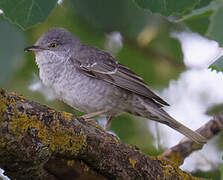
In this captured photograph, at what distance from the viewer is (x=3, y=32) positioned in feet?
10.1

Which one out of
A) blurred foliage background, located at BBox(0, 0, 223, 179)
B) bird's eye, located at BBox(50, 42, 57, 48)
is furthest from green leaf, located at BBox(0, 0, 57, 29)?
bird's eye, located at BBox(50, 42, 57, 48)

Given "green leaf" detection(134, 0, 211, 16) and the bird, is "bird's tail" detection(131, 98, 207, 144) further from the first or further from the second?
"green leaf" detection(134, 0, 211, 16)

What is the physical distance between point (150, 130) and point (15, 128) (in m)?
2.88

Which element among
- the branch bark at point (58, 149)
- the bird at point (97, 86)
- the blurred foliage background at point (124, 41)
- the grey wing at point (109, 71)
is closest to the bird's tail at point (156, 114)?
the bird at point (97, 86)

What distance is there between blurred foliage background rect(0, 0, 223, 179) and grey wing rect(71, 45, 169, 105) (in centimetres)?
14

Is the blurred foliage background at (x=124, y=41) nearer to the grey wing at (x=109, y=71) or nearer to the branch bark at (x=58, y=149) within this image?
the grey wing at (x=109, y=71)

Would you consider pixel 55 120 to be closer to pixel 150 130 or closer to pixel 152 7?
pixel 152 7

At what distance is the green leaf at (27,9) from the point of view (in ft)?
6.82

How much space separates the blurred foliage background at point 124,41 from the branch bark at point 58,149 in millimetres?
623

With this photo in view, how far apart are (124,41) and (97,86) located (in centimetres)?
57

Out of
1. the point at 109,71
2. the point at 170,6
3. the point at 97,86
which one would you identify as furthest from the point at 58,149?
the point at 109,71

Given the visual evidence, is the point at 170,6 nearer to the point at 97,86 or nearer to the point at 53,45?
the point at 97,86

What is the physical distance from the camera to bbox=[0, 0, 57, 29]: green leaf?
2.08m

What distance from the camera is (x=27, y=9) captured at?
2105 millimetres
